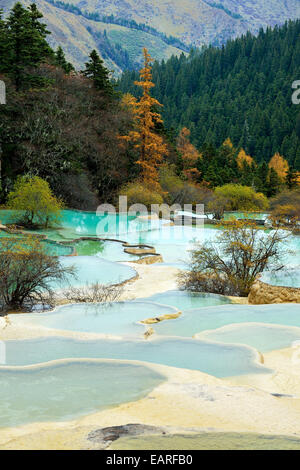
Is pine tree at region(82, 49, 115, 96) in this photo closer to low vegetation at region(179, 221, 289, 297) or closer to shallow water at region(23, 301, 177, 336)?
low vegetation at region(179, 221, 289, 297)

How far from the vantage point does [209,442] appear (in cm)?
462

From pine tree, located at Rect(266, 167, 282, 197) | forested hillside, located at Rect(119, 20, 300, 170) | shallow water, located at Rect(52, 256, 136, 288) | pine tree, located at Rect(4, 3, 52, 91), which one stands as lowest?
shallow water, located at Rect(52, 256, 136, 288)

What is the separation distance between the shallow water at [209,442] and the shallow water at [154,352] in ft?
6.02

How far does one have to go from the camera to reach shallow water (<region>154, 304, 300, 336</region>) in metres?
9.16

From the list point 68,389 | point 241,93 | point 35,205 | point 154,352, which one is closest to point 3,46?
point 35,205

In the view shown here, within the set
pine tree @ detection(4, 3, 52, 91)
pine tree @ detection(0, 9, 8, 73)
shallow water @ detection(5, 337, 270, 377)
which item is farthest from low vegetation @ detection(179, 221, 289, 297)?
pine tree @ detection(0, 9, 8, 73)

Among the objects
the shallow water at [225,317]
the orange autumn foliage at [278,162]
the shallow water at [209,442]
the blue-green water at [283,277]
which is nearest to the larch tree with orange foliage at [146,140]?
the blue-green water at [283,277]

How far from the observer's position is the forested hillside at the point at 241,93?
3760 inches

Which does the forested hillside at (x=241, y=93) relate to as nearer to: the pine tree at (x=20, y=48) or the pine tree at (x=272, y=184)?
the pine tree at (x=272, y=184)

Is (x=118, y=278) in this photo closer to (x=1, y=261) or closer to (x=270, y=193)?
(x=1, y=261)

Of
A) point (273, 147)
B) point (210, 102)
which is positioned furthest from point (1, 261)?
point (210, 102)

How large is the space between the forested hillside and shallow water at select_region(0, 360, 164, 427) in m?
80.0

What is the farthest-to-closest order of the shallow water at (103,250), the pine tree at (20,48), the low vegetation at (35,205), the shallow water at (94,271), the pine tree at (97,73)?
1. the pine tree at (97,73)
2. the pine tree at (20,48)
3. the low vegetation at (35,205)
4. the shallow water at (103,250)
5. the shallow water at (94,271)

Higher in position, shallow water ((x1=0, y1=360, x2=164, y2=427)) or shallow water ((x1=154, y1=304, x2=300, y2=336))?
shallow water ((x1=154, y1=304, x2=300, y2=336))
